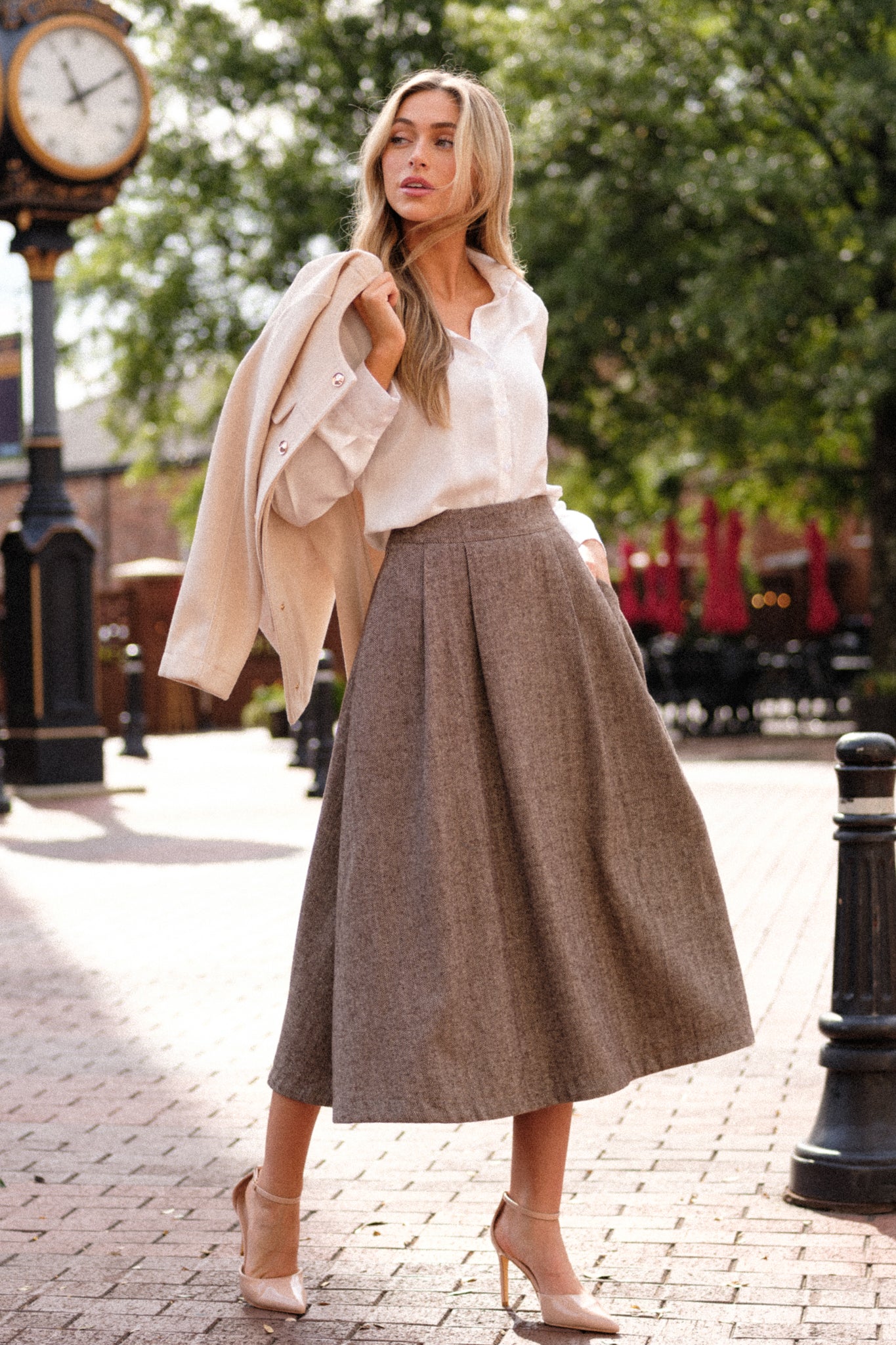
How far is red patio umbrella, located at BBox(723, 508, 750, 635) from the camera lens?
67.1 feet

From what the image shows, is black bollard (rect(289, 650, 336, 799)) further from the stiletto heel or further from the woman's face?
the woman's face

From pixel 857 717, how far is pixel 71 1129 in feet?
47.8

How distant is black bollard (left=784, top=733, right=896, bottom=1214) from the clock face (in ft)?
36.7

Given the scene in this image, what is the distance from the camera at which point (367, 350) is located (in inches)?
119

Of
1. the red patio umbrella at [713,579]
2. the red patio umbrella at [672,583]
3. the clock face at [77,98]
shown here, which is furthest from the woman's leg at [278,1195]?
the red patio umbrella at [672,583]

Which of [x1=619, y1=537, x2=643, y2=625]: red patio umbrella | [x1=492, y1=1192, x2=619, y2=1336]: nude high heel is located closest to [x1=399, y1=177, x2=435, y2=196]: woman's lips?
[x1=492, y1=1192, x2=619, y2=1336]: nude high heel

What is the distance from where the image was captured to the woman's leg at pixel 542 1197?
3.03m

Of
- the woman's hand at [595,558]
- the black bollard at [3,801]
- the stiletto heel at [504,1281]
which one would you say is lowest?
the black bollard at [3,801]

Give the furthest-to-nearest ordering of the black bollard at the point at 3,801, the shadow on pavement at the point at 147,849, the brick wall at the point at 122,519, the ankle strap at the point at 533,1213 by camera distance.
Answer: the brick wall at the point at 122,519 → the black bollard at the point at 3,801 → the shadow on pavement at the point at 147,849 → the ankle strap at the point at 533,1213

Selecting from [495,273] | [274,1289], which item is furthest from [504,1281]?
[495,273]

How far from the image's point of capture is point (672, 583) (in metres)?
22.2

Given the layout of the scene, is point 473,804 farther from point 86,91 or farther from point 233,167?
point 233,167

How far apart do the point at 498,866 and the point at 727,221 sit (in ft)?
56.3

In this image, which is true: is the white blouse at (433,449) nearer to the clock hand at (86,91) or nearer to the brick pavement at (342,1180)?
the brick pavement at (342,1180)
